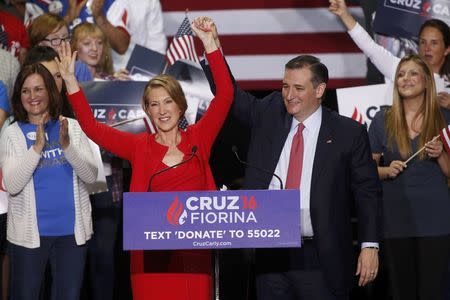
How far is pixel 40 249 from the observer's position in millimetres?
4977

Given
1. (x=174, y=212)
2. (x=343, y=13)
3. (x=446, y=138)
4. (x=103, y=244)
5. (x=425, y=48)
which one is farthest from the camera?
(x=425, y=48)

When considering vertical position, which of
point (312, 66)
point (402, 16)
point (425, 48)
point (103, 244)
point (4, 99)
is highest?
point (402, 16)

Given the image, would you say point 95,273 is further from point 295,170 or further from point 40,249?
point 295,170

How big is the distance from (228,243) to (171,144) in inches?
26.9

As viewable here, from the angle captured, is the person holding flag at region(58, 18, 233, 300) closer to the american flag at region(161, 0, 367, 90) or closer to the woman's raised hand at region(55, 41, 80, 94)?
the woman's raised hand at region(55, 41, 80, 94)

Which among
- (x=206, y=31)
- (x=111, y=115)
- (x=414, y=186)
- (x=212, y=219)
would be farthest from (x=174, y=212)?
(x=111, y=115)

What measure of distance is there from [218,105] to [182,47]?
6.37ft

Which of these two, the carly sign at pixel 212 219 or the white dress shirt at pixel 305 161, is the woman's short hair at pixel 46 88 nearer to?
the white dress shirt at pixel 305 161

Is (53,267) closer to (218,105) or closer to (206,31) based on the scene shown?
(218,105)

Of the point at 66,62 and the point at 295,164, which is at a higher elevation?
the point at 66,62

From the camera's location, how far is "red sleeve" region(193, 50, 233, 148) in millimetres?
4500

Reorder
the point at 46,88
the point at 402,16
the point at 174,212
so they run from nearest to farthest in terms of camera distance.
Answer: the point at 174,212
the point at 46,88
the point at 402,16

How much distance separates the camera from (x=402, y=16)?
665 centimetres

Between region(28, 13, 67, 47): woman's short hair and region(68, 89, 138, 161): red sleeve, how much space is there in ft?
5.56
